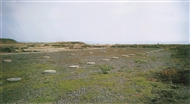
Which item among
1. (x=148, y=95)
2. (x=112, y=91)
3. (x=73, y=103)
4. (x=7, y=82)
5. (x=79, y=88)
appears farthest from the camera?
(x=7, y=82)

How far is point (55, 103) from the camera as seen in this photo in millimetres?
6430

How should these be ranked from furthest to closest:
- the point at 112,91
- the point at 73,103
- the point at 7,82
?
the point at 7,82 < the point at 112,91 < the point at 73,103

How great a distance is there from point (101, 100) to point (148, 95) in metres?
2.07

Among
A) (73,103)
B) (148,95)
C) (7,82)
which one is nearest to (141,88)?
(148,95)

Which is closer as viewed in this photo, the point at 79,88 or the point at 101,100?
the point at 101,100

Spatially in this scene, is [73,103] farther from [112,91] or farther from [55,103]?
[112,91]

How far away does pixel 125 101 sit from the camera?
21.1ft

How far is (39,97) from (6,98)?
1432mm

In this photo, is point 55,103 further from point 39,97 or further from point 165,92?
point 165,92

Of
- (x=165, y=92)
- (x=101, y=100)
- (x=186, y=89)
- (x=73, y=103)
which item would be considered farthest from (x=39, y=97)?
(x=186, y=89)

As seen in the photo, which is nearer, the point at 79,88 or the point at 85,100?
the point at 85,100

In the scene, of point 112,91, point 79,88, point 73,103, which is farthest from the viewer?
point 79,88

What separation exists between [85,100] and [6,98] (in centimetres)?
350

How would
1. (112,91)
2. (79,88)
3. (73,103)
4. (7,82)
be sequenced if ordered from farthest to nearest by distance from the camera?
(7,82) → (79,88) → (112,91) → (73,103)
